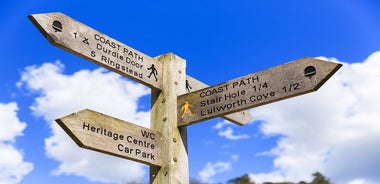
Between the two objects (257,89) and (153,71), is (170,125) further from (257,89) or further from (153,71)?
(257,89)

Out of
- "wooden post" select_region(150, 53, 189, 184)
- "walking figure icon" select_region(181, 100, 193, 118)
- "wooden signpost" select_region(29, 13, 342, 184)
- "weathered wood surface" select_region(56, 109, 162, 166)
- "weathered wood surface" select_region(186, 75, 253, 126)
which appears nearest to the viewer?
"weathered wood surface" select_region(56, 109, 162, 166)

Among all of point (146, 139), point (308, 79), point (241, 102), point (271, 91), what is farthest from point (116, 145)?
point (308, 79)

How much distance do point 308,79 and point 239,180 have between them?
3806 centimetres

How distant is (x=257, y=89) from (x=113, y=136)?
3.54ft

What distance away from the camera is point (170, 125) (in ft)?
10.8

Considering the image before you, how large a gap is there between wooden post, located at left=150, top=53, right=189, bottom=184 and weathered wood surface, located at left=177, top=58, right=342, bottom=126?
9 cm

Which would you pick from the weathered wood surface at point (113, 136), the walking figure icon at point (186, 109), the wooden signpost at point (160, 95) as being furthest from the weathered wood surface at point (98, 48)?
the weathered wood surface at point (113, 136)

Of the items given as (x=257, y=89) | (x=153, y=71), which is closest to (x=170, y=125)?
(x=153, y=71)

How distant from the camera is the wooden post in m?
3.17

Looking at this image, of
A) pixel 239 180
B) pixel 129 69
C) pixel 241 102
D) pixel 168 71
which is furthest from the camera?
pixel 239 180

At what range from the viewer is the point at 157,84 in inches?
137

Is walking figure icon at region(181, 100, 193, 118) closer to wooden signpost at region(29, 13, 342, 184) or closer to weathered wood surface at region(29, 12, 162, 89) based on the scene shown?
wooden signpost at region(29, 13, 342, 184)

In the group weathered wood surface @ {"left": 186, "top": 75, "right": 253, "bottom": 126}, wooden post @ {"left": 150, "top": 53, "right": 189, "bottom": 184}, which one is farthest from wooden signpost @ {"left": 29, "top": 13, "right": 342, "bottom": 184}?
weathered wood surface @ {"left": 186, "top": 75, "right": 253, "bottom": 126}

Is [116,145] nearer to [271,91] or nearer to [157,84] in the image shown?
[157,84]
